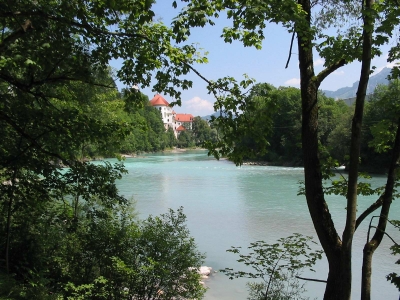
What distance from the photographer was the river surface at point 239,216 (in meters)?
7.37

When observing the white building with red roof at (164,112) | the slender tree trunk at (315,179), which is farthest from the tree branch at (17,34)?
the white building with red roof at (164,112)

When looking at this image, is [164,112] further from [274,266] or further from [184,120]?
[274,266]

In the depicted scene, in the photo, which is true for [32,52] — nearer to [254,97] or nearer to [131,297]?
[254,97]

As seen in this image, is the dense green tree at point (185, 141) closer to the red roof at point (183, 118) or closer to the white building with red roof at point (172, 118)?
the white building with red roof at point (172, 118)

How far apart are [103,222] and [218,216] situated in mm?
9027

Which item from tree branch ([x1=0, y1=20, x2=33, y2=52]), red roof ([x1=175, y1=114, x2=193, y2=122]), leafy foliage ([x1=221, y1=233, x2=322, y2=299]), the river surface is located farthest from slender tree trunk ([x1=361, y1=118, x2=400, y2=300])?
red roof ([x1=175, y1=114, x2=193, y2=122])

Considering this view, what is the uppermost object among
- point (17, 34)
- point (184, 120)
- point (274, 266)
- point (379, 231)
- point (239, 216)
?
point (184, 120)

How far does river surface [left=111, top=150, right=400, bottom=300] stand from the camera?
24.2ft

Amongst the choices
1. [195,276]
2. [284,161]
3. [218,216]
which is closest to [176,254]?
[195,276]

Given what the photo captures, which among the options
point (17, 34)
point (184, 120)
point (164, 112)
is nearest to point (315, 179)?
point (17, 34)

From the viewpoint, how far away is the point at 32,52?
303cm

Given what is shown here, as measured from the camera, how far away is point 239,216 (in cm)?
1293

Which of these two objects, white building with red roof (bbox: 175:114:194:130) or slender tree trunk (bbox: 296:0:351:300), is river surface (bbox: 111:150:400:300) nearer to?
slender tree trunk (bbox: 296:0:351:300)

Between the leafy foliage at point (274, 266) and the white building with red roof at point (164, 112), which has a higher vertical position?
the white building with red roof at point (164, 112)
